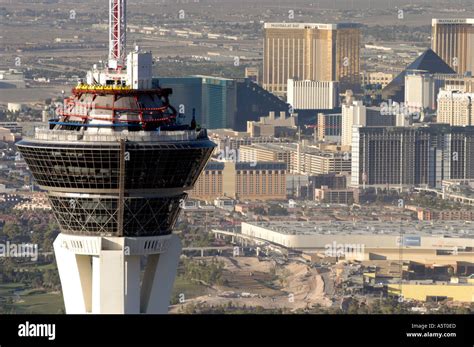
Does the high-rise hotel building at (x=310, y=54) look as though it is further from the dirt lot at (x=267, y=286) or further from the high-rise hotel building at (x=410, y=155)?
the dirt lot at (x=267, y=286)

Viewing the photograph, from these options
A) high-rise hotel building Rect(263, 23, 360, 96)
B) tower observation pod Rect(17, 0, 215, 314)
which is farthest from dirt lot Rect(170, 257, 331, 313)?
high-rise hotel building Rect(263, 23, 360, 96)

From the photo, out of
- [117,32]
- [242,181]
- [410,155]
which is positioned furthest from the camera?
[410,155]

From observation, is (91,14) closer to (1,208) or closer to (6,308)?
(1,208)

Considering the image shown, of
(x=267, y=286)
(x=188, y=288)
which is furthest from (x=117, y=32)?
(x=267, y=286)

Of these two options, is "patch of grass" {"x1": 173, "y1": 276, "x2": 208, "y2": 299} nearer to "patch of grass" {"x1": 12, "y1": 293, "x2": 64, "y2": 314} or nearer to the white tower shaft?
"patch of grass" {"x1": 12, "y1": 293, "x2": 64, "y2": 314}

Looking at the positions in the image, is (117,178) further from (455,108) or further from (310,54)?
(310,54)

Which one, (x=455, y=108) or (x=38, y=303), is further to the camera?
(x=455, y=108)
